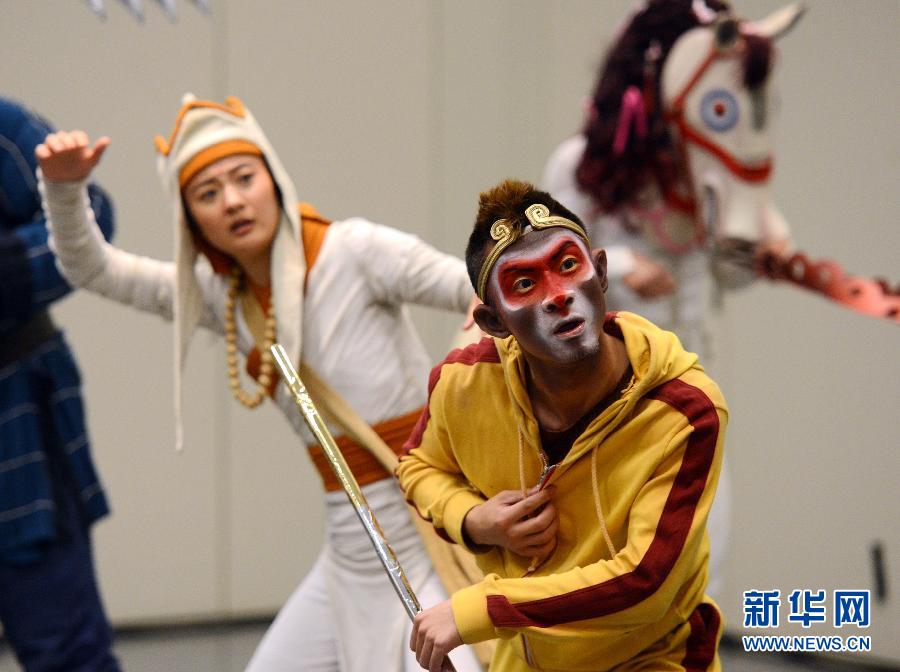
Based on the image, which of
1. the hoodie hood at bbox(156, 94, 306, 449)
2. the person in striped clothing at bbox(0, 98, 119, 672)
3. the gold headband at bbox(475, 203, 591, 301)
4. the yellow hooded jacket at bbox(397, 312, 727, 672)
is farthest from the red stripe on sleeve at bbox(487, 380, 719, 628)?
the person in striped clothing at bbox(0, 98, 119, 672)

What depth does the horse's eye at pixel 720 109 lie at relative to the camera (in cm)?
343

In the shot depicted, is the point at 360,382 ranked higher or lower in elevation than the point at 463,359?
lower

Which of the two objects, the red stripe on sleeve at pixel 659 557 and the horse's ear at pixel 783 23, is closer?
the red stripe on sleeve at pixel 659 557

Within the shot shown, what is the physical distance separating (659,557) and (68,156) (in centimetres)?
150

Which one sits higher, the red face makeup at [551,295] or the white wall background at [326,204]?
the red face makeup at [551,295]

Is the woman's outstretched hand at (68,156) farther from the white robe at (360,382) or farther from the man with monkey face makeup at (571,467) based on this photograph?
the man with monkey face makeup at (571,467)

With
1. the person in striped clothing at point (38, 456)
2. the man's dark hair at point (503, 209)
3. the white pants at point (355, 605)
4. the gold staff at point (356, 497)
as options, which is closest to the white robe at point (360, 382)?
the white pants at point (355, 605)

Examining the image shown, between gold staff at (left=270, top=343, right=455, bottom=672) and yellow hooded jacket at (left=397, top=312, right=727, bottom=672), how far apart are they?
0.08 m

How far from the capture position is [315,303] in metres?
2.77

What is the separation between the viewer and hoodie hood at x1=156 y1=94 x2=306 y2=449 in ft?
8.96

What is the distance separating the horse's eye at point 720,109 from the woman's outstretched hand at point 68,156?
4.79ft

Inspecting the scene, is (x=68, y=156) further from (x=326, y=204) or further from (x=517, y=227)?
(x=326, y=204)

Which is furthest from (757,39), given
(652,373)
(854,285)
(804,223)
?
(652,373)

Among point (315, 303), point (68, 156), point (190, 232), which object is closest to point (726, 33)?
point (315, 303)
